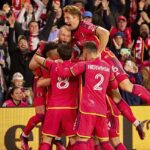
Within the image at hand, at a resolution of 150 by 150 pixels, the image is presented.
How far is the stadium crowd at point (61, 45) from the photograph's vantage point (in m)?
12.3

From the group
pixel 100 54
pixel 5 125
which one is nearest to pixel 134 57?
pixel 5 125

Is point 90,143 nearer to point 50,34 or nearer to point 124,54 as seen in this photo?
point 124,54

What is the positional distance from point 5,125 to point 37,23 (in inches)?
108

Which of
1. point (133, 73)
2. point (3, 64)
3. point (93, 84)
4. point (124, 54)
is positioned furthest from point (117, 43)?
point (93, 84)

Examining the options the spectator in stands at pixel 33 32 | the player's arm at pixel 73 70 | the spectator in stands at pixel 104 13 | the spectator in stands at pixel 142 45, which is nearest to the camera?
the player's arm at pixel 73 70

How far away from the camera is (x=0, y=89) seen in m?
15.3

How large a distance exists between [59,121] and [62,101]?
11.1 inches

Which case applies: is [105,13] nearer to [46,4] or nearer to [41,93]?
[46,4]

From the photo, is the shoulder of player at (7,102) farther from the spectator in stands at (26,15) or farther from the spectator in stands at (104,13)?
the spectator in stands at (104,13)

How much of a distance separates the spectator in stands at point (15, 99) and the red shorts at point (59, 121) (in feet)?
8.53

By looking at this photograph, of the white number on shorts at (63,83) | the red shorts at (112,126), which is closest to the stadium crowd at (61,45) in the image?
the white number on shorts at (63,83)

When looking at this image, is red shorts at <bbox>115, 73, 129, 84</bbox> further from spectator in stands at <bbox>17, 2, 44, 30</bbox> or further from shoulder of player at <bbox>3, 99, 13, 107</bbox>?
spectator in stands at <bbox>17, 2, 44, 30</bbox>

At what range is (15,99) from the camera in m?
14.8

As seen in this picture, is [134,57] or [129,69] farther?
[134,57]
